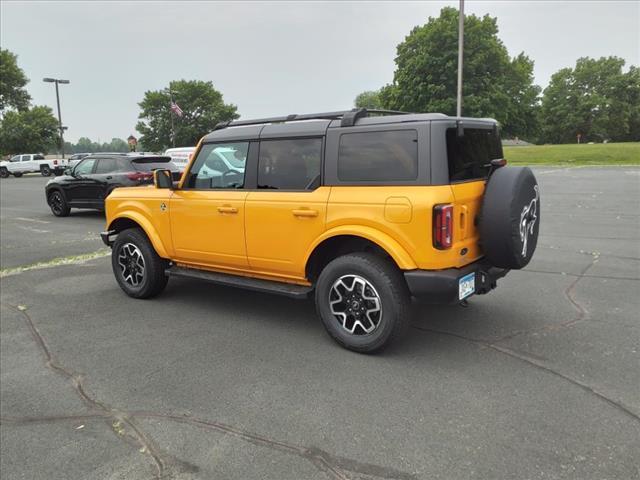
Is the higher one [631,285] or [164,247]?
[164,247]

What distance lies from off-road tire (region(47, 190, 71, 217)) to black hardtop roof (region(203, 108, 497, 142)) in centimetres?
1025

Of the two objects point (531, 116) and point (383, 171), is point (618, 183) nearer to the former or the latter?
point (383, 171)

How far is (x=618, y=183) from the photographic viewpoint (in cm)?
1772

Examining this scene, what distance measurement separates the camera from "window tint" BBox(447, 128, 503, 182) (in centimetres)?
369

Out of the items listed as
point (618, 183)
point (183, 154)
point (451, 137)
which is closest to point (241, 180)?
point (451, 137)

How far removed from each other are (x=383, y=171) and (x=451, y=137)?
55 centimetres

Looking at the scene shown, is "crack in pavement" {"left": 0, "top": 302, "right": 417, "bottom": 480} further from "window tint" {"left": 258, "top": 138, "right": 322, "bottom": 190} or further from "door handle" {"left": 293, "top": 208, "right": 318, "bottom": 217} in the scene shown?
"window tint" {"left": 258, "top": 138, "right": 322, "bottom": 190}

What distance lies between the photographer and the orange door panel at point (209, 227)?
464cm

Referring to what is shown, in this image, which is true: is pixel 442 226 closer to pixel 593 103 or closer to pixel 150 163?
pixel 150 163

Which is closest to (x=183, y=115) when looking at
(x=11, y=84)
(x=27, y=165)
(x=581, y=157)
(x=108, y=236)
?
(x=11, y=84)

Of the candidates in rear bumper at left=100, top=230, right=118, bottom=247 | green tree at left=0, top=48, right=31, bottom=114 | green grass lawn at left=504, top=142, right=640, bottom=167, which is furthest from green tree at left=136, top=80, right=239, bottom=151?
rear bumper at left=100, top=230, right=118, bottom=247

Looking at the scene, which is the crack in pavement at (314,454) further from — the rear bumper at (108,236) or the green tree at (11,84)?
the green tree at (11,84)

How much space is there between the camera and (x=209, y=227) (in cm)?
484

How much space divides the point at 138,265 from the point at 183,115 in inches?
2755
